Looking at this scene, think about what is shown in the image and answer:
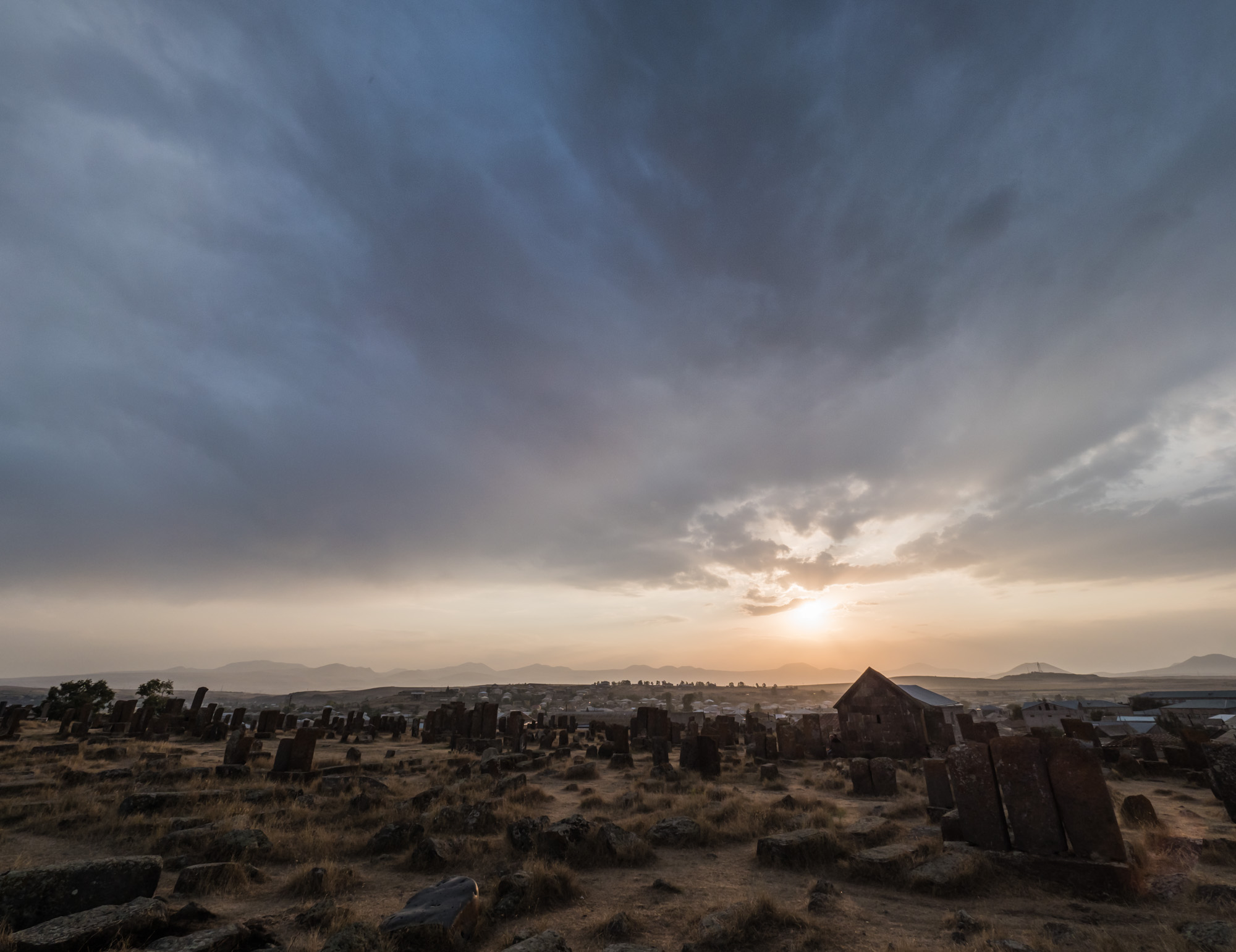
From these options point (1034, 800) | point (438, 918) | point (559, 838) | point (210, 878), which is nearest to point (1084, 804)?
point (1034, 800)

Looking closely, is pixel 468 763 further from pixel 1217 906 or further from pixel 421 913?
pixel 1217 906

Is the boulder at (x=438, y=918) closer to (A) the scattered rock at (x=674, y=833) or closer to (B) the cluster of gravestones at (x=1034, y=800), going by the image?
(A) the scattered rock at (x=674, y=833)

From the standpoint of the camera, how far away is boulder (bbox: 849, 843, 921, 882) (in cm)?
754

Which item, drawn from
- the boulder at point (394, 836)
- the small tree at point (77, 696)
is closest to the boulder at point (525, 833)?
the boulder at point (394, 836)

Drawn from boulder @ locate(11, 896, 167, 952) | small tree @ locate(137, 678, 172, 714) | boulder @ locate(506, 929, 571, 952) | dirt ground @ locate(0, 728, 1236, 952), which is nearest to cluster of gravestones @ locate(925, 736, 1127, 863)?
dirt ground @ locate(0, 728, 1236, 952)

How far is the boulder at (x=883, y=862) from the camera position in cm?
754

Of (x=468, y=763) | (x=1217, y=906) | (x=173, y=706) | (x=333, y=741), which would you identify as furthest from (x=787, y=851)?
(x=173, y=706)

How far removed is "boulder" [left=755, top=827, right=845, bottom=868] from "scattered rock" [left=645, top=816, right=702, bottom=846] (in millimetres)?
1416

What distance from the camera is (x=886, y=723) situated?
21156 mm

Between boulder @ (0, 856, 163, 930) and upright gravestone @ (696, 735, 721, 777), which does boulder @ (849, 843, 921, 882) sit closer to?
boulder @ (0, 856, 163, 930)

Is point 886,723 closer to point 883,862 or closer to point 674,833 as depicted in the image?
point 674,833

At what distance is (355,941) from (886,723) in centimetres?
2148

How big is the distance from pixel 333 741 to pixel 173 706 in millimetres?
12447

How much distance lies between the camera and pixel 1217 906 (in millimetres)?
6016
